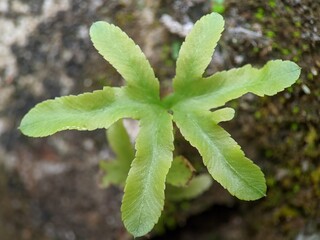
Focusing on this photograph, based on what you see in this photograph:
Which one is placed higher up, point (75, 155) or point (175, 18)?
point (175, 18)

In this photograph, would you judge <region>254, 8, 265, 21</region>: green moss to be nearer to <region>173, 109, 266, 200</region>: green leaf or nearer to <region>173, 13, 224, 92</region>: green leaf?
<region>173, 13, 224, 92</region>: green leaf

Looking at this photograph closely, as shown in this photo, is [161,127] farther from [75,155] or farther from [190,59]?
[75,155]

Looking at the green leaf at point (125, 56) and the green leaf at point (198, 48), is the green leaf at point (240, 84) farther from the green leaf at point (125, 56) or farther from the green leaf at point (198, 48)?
→ the green leaf at point (125, 56)

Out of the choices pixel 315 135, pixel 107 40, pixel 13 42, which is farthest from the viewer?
pixel 13 42

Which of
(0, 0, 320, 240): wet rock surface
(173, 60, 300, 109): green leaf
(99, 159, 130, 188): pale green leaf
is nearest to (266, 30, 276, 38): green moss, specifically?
(0, 0, 320, 240): wet rock surface

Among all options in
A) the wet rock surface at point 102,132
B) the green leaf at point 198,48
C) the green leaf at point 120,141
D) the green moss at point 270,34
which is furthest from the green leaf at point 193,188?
the green moss at point 270,34

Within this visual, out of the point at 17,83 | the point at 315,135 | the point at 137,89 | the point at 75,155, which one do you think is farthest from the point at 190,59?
the point at 17,83
